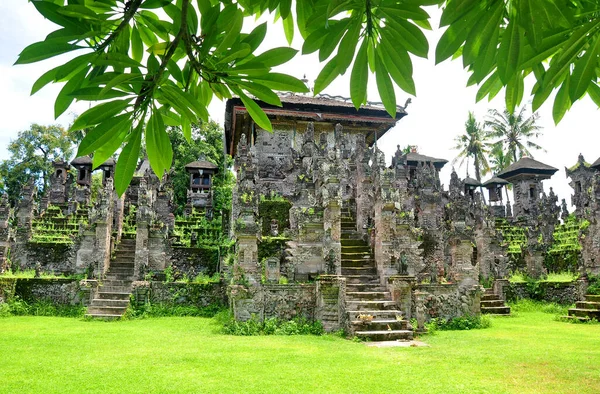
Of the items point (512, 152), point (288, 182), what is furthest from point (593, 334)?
point (512, 152)

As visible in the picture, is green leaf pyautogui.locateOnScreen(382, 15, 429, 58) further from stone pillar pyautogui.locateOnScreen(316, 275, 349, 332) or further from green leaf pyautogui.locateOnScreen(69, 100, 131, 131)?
stone pillar pyautogui.locateOnScreen(316, 275, 349, 332)

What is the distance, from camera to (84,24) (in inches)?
60.1

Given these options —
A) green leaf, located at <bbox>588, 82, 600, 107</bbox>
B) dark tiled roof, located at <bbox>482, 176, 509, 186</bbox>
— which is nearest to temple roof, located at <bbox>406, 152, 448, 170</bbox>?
dark tiled roof, located at <bbox>482, 176, 509, 186</bbox>

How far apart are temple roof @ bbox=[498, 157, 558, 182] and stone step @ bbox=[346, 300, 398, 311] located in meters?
24.6

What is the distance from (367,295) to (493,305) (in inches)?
279

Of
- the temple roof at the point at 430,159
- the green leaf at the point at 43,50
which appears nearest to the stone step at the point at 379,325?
the green leaf at the point at 43,50

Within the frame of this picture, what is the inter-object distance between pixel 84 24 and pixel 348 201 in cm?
1659

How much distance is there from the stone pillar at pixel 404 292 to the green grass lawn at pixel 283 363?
3.33 ft

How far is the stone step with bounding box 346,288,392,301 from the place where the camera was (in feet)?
39.8

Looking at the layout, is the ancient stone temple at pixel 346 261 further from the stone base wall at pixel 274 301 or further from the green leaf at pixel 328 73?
the green leaf at pixel 328 73

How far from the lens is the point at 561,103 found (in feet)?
5.51

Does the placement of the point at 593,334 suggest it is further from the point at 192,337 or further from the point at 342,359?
the point at 192,337

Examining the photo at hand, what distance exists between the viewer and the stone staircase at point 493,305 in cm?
1623

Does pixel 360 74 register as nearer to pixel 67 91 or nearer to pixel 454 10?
pixel 454 10
